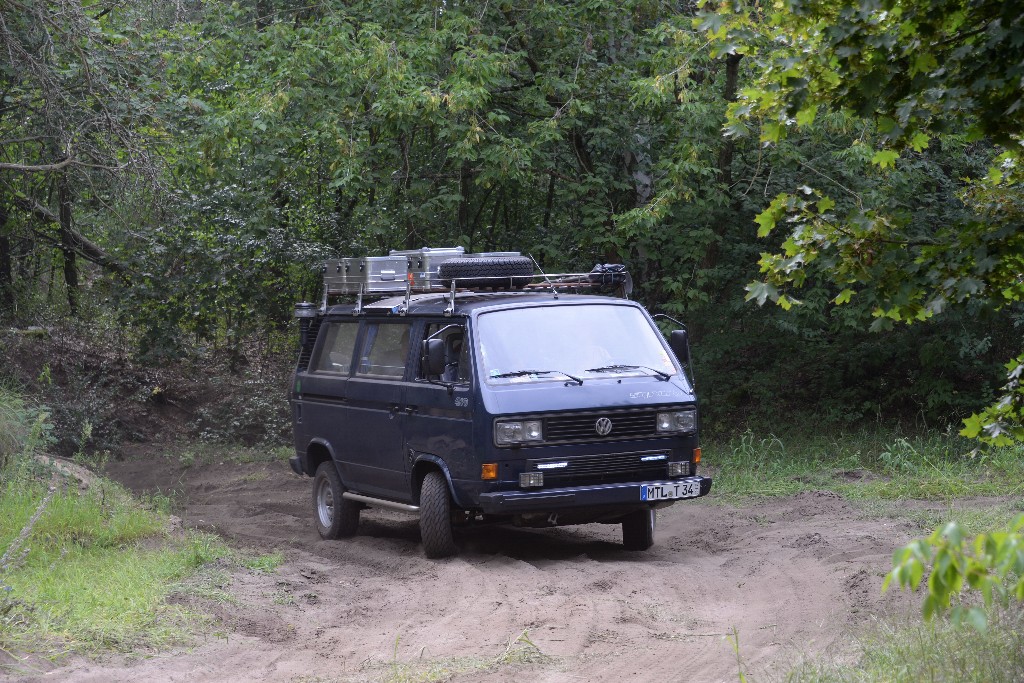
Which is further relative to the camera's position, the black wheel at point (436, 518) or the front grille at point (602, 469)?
the black wheel at point (436, 518)

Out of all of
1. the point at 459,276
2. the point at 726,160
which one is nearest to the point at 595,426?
the point at 459,276

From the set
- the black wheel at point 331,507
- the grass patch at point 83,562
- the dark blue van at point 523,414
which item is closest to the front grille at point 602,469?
the dark blue van at point 523,414

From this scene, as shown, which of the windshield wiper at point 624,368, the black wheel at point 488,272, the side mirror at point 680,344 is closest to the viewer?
the windshield wiper at point 624,368

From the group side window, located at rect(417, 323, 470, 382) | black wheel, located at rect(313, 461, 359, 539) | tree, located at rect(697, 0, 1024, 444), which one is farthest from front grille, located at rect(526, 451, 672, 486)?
tree, located at rect(697, 0, 1024, 444)

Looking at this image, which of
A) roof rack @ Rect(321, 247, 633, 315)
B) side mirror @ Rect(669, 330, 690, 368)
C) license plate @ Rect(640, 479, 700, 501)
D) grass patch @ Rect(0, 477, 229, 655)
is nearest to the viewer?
grass patch @ Rect(0, 477, 229, 655)

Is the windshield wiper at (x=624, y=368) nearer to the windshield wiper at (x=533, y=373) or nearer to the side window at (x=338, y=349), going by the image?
the windshield wiper at (x=533, y=373)

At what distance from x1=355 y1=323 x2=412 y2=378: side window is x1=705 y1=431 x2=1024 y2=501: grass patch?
12.9ft

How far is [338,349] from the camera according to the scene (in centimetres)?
1110

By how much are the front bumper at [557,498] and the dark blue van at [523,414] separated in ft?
0.03

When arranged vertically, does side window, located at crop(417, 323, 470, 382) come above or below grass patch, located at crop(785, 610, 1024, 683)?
above

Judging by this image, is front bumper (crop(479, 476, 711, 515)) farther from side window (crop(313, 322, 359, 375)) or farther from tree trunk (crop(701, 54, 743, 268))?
tree trunk (crop(701, 54, 743, 268))

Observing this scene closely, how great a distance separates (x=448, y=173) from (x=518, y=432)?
26.0 ft

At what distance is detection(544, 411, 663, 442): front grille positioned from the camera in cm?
867

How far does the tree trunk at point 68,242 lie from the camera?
54.1 feet
